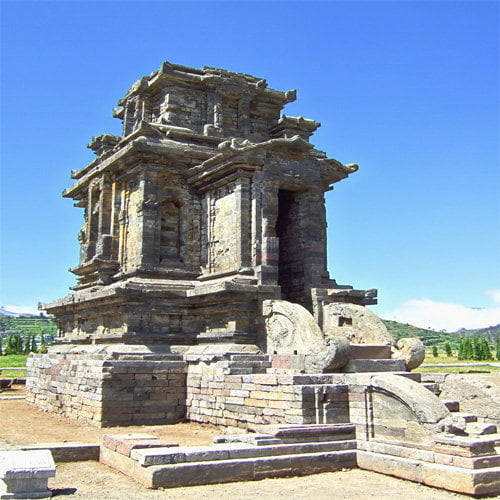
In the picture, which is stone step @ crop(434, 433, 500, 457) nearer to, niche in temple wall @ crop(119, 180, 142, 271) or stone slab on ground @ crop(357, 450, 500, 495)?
stone slab on ground @ crop(357, 450, 500, 495)

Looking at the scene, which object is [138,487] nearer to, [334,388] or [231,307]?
[334,388]

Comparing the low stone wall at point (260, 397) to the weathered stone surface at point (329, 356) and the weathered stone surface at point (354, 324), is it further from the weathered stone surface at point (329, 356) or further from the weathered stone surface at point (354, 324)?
the weathered stone surface at point (354, 324)

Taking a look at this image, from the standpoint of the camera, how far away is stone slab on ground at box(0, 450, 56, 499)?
27.9 ft

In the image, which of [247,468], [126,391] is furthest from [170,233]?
[247,468]

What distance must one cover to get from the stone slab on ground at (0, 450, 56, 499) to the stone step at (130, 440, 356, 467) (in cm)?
158

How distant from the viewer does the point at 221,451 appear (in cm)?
1030

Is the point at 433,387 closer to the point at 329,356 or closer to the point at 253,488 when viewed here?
the point at 329,356

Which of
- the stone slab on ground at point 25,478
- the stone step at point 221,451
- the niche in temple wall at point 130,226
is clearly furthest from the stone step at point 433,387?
the niche in temple wall at point 130,226

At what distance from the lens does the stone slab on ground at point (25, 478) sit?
8.52m

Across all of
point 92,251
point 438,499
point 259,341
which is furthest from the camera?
point 92,251

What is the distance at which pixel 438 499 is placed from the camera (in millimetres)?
9234

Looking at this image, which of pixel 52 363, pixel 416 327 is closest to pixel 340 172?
pixel 52 363

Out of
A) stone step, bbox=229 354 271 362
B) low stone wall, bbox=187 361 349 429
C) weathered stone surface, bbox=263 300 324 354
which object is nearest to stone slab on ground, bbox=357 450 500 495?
low stone wall, bbox=187 361 349 429

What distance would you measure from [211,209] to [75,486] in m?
11.4
